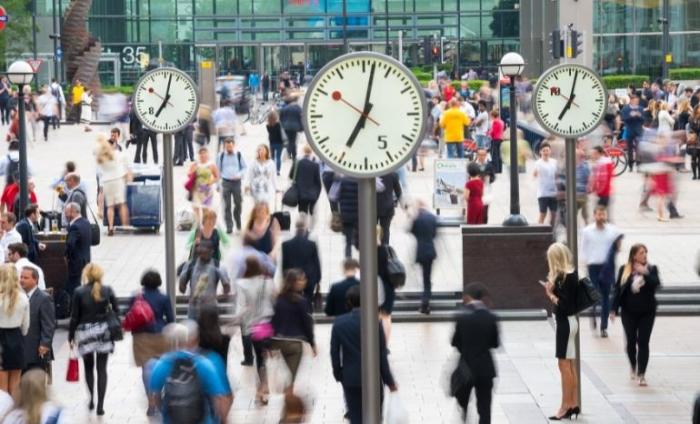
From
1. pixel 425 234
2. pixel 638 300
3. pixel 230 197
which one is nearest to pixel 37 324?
pixel 638 300

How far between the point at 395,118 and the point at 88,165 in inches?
1265

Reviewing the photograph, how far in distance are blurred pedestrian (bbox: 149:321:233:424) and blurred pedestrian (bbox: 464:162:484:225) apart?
13649mm

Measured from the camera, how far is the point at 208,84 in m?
58.2

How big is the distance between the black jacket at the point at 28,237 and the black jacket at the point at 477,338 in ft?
27.6

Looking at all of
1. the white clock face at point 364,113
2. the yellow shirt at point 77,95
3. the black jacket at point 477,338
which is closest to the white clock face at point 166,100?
the black jacket at point 477,338

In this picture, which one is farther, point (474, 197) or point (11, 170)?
point (11, 170)

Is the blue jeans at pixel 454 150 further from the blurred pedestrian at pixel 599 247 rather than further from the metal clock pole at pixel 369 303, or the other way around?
the metal clock pole at pixel 369 303

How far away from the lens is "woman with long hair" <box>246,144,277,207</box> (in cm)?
2434

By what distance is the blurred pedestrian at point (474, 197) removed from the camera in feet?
77.4

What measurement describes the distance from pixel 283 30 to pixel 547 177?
56.1 m

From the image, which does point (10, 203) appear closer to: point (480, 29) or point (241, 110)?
point (241, 110)

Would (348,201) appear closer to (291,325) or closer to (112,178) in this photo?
(291,325)

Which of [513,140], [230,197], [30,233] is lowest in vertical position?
[30,233]

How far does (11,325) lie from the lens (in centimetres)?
1421
